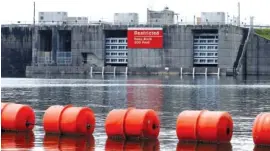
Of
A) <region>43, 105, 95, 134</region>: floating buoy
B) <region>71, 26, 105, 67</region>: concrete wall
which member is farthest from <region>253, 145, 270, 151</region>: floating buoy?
<region>71, 26, 105, 67</region>: concrete wall

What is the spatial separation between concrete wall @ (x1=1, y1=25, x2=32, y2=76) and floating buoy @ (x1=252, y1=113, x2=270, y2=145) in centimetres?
13261

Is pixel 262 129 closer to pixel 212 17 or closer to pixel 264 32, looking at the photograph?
pixel 212 17

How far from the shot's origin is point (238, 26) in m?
153

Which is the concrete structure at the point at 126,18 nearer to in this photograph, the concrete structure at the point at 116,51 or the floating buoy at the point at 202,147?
the concrete structure at the point at 116,51

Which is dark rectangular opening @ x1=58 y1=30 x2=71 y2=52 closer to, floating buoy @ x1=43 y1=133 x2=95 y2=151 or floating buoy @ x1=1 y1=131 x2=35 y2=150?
floating buoy @ x1=1 y1=131 x2=35 y2=150

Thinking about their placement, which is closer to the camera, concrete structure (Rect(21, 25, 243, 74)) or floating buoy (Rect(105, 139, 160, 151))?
floating buoy (Rect(105, 139, 160, 151))

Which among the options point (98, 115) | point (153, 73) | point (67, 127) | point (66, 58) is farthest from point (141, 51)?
point (67, 127)

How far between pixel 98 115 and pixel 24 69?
11826 centimetres

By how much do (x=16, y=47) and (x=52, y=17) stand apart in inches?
387

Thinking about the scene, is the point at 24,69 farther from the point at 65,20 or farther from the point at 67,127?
the point at 67,127

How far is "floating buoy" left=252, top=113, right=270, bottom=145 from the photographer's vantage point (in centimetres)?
2802

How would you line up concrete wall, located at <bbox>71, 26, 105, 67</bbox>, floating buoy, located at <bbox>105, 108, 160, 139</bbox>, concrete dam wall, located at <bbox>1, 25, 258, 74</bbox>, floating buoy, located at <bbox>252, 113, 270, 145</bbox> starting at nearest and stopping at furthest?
floating buoy, located at <bbox>252, 113, 270, 145</bbox>
floating buoy, located at <bbox>105, 108, 160, 139</bbox>
concrete dam wall, located at <bbox>1, 25, 258, 74</bbox>
concrete wall, located at <bbox>71, 26, 105, 67</bbox>

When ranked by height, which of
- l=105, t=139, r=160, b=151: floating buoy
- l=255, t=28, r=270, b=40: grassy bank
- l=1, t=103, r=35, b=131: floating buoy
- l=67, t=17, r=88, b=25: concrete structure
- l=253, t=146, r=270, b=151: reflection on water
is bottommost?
l=253, t=146, r=270, b=151: reflection on water

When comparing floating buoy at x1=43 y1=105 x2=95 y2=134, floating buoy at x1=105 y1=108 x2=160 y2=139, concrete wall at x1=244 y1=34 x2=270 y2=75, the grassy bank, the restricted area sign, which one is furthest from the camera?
the grassy bank
